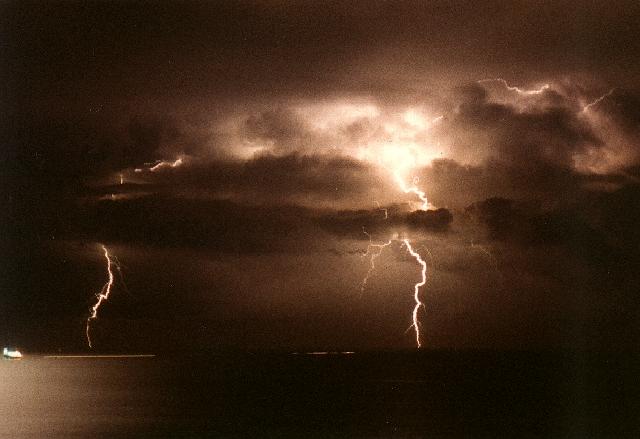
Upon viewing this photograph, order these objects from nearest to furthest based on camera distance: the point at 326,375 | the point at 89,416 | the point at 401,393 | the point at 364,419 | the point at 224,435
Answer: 1. the point at 224,435
2. the point at 364,419
3. the point at 89,416
4. the point at 401,393
5. the point at 326,375

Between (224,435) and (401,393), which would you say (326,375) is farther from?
(224,435)

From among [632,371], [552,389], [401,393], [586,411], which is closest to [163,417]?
[401,393]

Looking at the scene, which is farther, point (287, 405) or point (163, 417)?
point (287, 405)

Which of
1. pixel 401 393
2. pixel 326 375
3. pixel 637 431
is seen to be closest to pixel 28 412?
pixel 401 393

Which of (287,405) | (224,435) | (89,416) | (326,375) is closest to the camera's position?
(224,435)

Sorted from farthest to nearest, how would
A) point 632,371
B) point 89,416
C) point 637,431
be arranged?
point 632,371
point 89,416
point 637,431

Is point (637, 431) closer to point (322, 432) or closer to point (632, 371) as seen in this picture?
point (322, 432)

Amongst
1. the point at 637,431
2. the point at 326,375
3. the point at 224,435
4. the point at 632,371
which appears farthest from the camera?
the point at 632,371

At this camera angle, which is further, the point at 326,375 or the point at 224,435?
the point at 326,375

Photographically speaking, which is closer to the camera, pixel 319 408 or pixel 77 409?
pixel 319 408
